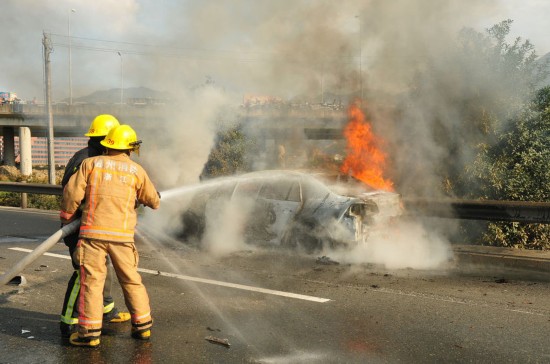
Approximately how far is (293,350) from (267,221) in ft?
14.7

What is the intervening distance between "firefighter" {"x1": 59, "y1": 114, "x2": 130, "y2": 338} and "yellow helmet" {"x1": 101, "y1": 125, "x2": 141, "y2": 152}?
9.3 inches

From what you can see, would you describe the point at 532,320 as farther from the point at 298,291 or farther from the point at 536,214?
the point at 536,214

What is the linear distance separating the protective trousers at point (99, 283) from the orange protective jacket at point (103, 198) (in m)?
0.09

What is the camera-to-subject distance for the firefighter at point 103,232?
4.25 metres

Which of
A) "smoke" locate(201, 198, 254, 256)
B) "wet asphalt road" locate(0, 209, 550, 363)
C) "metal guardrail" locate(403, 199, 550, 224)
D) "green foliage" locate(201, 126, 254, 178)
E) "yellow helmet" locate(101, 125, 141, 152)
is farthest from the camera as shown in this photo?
"green foliage" locate(201, 126, 254, 178)

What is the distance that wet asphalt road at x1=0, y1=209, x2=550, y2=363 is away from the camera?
164 inches

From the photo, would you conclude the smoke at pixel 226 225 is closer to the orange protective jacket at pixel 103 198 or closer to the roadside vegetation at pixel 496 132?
the roadside vegetation at pixel 496 132

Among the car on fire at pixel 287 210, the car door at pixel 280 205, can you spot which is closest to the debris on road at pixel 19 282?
the car on fire at pixel 287 210

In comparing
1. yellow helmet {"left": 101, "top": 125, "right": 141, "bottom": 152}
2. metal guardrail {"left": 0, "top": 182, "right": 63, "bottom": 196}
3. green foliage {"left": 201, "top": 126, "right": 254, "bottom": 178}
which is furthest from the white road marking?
green foliage {"left": 201, "top": 126, "right": 254, "bottom": 178}

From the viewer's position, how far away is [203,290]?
622 cm

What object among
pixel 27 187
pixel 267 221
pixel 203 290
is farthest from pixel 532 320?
pixel 27 187

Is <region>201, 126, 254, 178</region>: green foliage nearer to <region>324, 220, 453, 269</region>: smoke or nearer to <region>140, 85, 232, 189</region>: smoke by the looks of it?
<region>140, 85, 232, 189</region>: smoke

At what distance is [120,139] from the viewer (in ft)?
14.9

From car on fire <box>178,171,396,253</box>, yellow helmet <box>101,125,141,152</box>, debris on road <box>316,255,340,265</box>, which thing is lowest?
debris on road <box>316,255,340,265</box>
